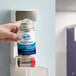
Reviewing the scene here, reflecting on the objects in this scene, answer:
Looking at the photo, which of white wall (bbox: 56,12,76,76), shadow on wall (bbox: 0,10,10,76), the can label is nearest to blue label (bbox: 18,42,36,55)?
the can label

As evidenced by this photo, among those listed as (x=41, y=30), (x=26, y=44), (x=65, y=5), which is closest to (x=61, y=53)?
(x=65, y=5)

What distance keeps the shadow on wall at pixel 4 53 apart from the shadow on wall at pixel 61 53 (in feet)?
8.51

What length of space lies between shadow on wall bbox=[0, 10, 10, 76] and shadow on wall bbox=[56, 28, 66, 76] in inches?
102

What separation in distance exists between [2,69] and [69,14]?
8.99 ft

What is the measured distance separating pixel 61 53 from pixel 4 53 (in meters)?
2.70

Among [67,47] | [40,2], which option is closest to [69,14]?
[67,47]

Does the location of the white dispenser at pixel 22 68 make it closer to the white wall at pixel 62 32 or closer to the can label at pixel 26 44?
the can label at pixel 26 44

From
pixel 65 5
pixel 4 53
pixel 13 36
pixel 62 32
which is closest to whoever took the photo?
pixel 13 36

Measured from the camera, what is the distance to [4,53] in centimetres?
67

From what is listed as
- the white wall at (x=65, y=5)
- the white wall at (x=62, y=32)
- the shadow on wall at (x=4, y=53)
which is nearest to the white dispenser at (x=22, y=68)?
the shadow on wall at (x=4, y=53)

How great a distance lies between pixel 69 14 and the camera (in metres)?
3.26

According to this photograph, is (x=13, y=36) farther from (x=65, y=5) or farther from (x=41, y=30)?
(x=65, y=5)

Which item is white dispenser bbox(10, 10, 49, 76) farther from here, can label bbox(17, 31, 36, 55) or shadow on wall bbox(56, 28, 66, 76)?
shadow on wall bbox(56, 28, 66, 76)

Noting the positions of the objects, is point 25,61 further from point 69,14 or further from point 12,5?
point 69,14
